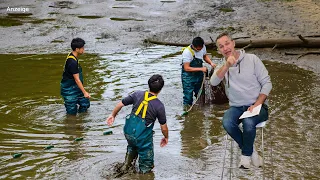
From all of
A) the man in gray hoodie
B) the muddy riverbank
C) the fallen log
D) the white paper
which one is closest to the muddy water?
the man in gray hoodie

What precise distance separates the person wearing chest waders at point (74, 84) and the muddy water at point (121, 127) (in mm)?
233

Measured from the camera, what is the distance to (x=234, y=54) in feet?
21.5

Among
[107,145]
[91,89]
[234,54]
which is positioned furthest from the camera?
[91,89]

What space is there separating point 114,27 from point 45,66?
18.4 feet

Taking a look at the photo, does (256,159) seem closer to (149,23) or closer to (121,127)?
(121,127)

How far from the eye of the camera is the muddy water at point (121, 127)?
745 centimetres

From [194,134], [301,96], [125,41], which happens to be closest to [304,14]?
[125,41]

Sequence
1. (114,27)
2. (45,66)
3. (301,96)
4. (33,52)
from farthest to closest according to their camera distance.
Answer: (114,27) < (33,52) < (45,66) < (301,96)

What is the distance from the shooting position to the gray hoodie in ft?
21.4

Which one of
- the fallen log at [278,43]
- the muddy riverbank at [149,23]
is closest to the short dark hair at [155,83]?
the muddy riverbank at [149,23]

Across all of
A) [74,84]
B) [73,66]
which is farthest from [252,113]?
[74,84]

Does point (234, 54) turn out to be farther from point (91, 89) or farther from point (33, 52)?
point (33, 52)

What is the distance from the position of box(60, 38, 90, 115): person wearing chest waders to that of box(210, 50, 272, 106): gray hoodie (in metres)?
3.88

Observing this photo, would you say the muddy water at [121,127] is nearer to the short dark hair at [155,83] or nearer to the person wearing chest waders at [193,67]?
the person wearing chest waders at [193,67]
